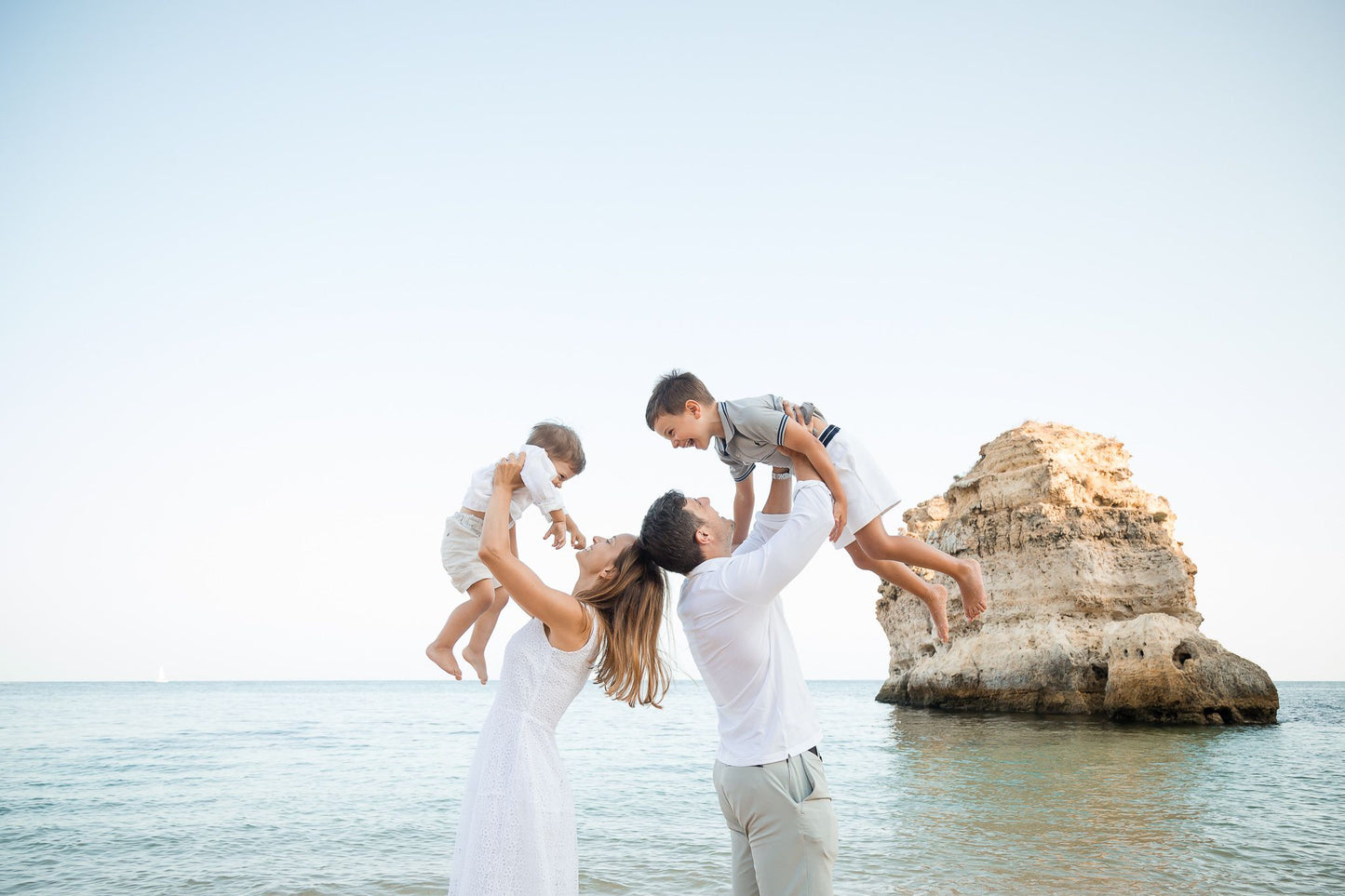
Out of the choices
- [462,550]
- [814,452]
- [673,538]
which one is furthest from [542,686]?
[462,550]

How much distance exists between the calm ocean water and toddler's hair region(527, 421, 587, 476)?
183 inches

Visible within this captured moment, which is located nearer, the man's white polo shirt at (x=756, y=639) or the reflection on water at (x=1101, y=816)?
the man's white polo shirt at (x=756, y=639)

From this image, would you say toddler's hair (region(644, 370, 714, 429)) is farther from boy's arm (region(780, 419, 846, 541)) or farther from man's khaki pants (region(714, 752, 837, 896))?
man's khaki pants (region(714, 752, 837, 896))

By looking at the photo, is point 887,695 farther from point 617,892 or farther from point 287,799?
point 617,892

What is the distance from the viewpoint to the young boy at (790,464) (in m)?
3.70

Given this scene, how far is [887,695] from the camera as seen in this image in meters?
36.8

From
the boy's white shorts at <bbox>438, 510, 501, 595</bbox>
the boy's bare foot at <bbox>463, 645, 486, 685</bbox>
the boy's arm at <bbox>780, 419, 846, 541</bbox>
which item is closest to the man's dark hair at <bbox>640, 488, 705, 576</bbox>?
the boy's arm at <bbox>780, 419, 846, 541</bbox>

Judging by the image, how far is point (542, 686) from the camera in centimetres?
264

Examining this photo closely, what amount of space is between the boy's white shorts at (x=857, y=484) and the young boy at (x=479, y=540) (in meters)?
1.41

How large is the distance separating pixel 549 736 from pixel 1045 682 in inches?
957

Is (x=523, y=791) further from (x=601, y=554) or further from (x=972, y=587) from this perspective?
(x=972, y=587)

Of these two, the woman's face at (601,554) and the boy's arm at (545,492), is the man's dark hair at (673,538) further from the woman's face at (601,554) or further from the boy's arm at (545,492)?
the boy's arm at (545,492)

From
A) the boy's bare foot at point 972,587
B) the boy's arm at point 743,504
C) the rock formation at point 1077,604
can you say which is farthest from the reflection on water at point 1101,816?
the boy's arm at point 743,504

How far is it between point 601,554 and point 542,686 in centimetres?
48
